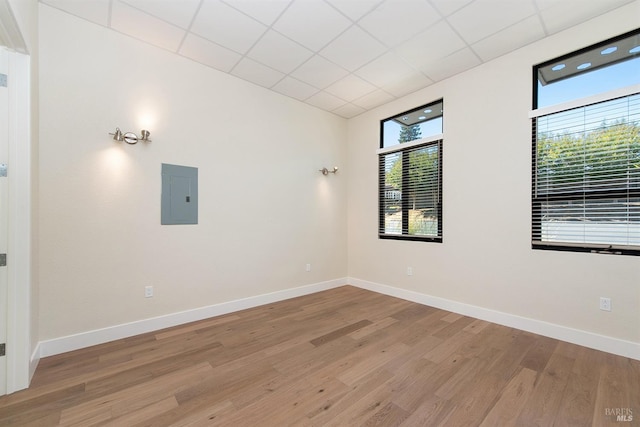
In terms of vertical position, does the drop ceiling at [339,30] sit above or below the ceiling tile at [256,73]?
above

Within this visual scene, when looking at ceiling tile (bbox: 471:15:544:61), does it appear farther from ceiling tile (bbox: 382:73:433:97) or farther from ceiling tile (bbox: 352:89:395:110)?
ceiling tile (bbox: 352:89:395:110)

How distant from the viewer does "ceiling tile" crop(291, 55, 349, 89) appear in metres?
3.30

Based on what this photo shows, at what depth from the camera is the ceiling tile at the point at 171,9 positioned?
2389 mm

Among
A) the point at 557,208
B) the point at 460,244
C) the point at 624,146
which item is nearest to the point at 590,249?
the point at 557,208

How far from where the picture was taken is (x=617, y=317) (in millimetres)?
2434

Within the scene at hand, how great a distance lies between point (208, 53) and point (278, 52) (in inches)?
32.2

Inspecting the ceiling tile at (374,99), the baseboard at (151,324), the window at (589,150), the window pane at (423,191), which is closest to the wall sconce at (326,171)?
the ceiling tile at (374,99)

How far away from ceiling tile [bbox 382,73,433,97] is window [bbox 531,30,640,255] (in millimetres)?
1235

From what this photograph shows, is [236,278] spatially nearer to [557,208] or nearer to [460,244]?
[460,244]

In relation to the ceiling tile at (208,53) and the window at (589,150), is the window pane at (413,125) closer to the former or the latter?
the window at (589,150)

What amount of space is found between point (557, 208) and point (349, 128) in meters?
3.37

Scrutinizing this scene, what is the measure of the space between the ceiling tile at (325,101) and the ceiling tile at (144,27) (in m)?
1.97

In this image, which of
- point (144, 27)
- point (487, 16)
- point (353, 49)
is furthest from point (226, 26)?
point (487, 16)

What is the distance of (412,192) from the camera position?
4125 mm
